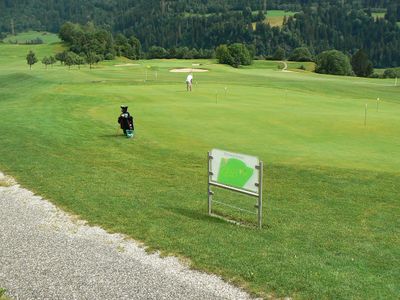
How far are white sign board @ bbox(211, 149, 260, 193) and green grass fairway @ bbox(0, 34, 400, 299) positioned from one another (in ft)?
4.07


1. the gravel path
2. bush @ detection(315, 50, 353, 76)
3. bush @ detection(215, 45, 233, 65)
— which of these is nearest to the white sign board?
the gravel path

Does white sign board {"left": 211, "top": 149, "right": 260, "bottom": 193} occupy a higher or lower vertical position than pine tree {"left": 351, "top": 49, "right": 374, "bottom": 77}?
higher

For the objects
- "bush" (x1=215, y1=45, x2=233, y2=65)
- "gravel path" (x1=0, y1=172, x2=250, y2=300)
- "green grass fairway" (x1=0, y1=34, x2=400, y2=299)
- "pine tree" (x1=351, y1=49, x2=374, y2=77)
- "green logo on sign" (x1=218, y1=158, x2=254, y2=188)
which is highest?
"green logo on sign" (x1=218, y1=158, x2=254, y2=188)

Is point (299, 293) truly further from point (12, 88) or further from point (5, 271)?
point (12, 88)

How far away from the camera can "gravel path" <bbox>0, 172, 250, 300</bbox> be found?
33.9 ft

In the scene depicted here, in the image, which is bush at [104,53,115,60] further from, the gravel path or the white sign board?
the white sign board

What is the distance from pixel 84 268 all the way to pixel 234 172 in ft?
17.4

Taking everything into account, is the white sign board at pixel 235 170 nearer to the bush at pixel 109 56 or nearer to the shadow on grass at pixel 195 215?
the shadow on grass at pixel 195 215

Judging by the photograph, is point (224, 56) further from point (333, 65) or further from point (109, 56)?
point (109, 56)

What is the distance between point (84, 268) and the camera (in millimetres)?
11492

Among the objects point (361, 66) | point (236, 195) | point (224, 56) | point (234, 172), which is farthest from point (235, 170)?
point (361, 66)

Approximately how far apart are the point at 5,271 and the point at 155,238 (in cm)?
374

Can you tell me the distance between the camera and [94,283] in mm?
10742

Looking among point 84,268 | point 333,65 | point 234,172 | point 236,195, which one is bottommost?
point 333,65
